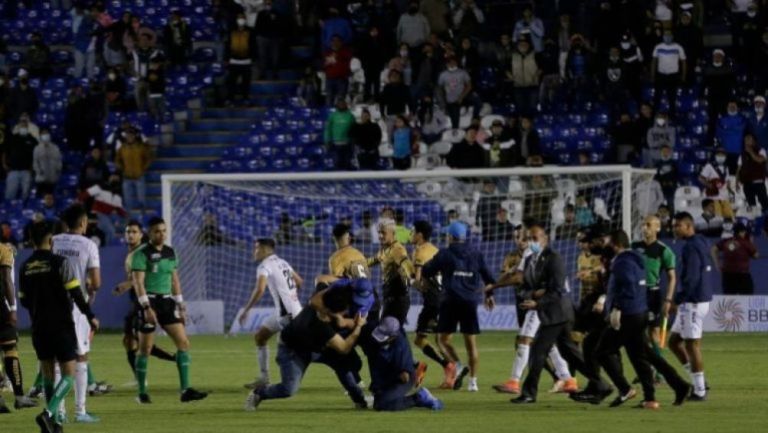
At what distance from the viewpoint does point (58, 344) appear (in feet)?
58.8

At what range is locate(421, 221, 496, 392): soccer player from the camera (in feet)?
76.8

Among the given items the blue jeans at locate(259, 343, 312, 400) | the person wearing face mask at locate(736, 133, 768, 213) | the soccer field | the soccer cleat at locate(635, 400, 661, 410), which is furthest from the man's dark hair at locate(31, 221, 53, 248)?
the person wearing face mask at locate(736, 133, 768, 213)

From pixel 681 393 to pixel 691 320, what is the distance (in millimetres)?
1340

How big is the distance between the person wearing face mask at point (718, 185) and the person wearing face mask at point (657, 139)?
94cm

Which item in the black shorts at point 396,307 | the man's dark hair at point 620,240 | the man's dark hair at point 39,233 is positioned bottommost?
the black shorts at point 396,307

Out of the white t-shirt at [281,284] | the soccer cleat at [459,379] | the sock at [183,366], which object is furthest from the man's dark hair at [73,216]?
the soccer cleat at [459,379]

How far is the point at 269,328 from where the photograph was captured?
2303 cm

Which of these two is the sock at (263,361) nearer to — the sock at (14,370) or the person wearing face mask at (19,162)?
the sock at (14,370)

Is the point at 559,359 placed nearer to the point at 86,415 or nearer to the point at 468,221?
the point at 86,415

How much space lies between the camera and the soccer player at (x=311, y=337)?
63.3 feet

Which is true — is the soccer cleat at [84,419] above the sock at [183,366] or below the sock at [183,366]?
below

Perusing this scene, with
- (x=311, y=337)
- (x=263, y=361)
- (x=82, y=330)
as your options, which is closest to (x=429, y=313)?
(x=263, y=361)

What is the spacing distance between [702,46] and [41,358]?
2425 cm

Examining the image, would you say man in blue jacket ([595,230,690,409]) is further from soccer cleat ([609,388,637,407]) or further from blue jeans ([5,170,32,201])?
blue jeans ([5,170,32,201])
